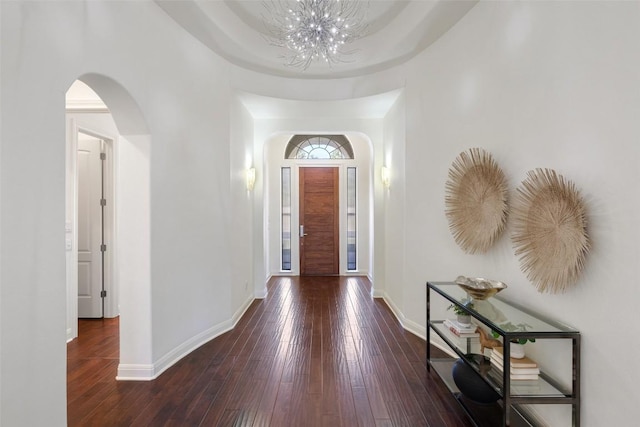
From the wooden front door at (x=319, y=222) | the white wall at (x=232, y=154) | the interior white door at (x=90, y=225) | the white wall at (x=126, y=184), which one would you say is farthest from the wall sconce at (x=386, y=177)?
the interior white door at (x=90, y=225)

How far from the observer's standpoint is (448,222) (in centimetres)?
294

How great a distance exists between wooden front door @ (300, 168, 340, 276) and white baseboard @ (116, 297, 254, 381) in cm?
305

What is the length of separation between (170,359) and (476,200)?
10.1 ft

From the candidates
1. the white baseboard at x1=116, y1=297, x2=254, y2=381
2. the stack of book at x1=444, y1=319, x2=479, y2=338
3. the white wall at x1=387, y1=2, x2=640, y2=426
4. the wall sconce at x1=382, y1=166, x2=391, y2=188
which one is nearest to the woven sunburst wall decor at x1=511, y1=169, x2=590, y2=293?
the white wall at x1=387, y1=2, x2=640, y2=426

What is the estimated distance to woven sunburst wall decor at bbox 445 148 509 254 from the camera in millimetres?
2230

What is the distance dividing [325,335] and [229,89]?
319 cm

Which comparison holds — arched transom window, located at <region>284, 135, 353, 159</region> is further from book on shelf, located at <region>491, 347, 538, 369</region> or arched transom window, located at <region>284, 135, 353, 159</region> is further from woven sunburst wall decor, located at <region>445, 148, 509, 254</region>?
book on shelf, located at <region>491, 347, 538, 369</region>

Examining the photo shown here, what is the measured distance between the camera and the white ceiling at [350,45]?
272 cm

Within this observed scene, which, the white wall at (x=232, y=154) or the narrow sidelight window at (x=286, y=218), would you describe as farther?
the narrow sidelight window at (x=286, y=218)

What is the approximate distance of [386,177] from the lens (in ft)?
15.5

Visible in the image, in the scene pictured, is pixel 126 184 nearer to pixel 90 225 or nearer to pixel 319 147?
pixel 90 225

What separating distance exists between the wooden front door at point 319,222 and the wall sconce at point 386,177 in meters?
1.90

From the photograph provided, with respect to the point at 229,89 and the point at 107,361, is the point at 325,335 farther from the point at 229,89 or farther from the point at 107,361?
the point at 229,89

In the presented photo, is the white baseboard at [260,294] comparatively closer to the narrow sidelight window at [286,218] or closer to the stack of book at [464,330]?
the narrow sidelight window at [286,218]
